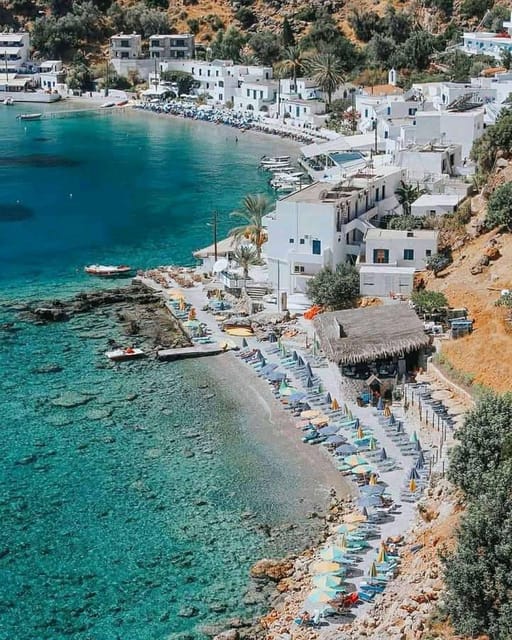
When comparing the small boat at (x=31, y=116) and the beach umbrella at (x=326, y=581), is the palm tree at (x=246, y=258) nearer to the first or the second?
the beach umbrella at (x=326, y=581)

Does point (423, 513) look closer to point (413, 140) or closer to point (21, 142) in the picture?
point (413, 140)

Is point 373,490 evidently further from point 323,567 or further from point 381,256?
point 381,256

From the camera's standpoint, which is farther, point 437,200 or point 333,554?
point 437,200

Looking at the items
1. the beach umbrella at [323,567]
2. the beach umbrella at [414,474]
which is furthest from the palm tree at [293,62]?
the beach umbrella at [323,567]

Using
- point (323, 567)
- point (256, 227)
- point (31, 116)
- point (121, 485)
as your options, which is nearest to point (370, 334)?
point (121, 485)

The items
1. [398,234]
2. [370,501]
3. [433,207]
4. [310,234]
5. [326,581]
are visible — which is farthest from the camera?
[433,207]

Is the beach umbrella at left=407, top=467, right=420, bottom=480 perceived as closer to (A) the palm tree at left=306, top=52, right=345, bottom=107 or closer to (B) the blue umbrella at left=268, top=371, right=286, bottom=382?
(B) the blue umbrella at left=268, top=371, right=286, bottom=382
